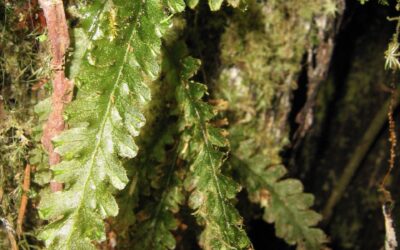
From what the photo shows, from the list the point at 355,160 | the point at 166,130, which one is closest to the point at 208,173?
the point at 166,130

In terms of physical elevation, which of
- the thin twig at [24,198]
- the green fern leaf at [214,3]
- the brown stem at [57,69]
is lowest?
the thin twig at [24,198]

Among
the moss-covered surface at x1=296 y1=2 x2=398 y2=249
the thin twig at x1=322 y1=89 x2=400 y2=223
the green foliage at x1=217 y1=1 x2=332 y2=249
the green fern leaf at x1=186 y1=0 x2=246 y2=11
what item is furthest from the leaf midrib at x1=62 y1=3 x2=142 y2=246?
the thin twig at x1=322 y1=89 x2=400 y2=223

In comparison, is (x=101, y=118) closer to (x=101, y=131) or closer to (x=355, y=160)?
(x=101, y=131)

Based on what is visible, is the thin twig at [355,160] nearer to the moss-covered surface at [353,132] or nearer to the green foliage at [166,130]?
the moss-covered surface at [353,132]

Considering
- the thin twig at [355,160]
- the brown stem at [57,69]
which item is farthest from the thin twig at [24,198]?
the thin twig at [355,160]

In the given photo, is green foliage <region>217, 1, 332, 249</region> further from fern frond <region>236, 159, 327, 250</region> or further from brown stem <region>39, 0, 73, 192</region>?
brown stem <region>39, 0, 73, 192</region>

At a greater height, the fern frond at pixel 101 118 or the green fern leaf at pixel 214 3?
the green fern leaf at pixel 214 3
